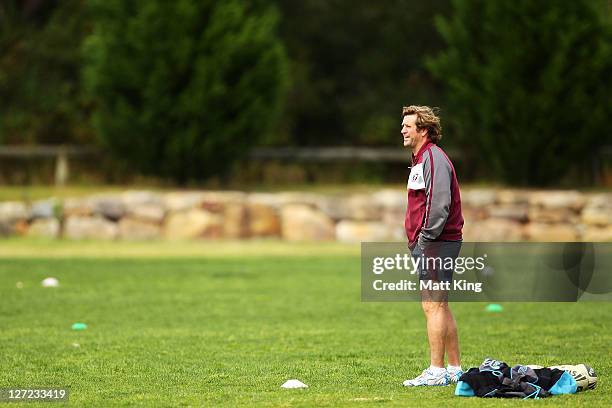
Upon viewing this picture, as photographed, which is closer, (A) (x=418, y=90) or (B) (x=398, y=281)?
(B) (x=398, y=281)

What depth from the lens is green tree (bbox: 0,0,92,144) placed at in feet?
92.0

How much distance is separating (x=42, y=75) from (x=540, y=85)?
13.1m

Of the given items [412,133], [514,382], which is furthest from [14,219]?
[514,382]

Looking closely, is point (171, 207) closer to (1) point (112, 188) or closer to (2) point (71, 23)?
(1) point (112, 188)

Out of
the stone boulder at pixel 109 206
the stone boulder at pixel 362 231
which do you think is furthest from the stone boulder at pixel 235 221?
the stone boulder at pixel 109 206

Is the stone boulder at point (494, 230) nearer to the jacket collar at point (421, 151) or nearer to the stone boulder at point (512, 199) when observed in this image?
the stone boulder at point (512, 199)

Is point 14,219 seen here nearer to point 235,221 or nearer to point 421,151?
point 235,221

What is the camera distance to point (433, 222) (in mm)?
7434

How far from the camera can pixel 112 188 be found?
23594 mm

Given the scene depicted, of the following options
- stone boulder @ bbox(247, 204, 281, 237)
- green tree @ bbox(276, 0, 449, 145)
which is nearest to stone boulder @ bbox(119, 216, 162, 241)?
stone boulder @ bbox(247, 204, 281, 237)

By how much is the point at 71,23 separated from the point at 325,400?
24330 millimetres

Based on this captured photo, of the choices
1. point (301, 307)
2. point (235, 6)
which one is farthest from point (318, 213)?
point (301, 307)

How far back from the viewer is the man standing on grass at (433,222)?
7461 mm

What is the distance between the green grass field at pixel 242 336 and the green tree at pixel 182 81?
508cm
